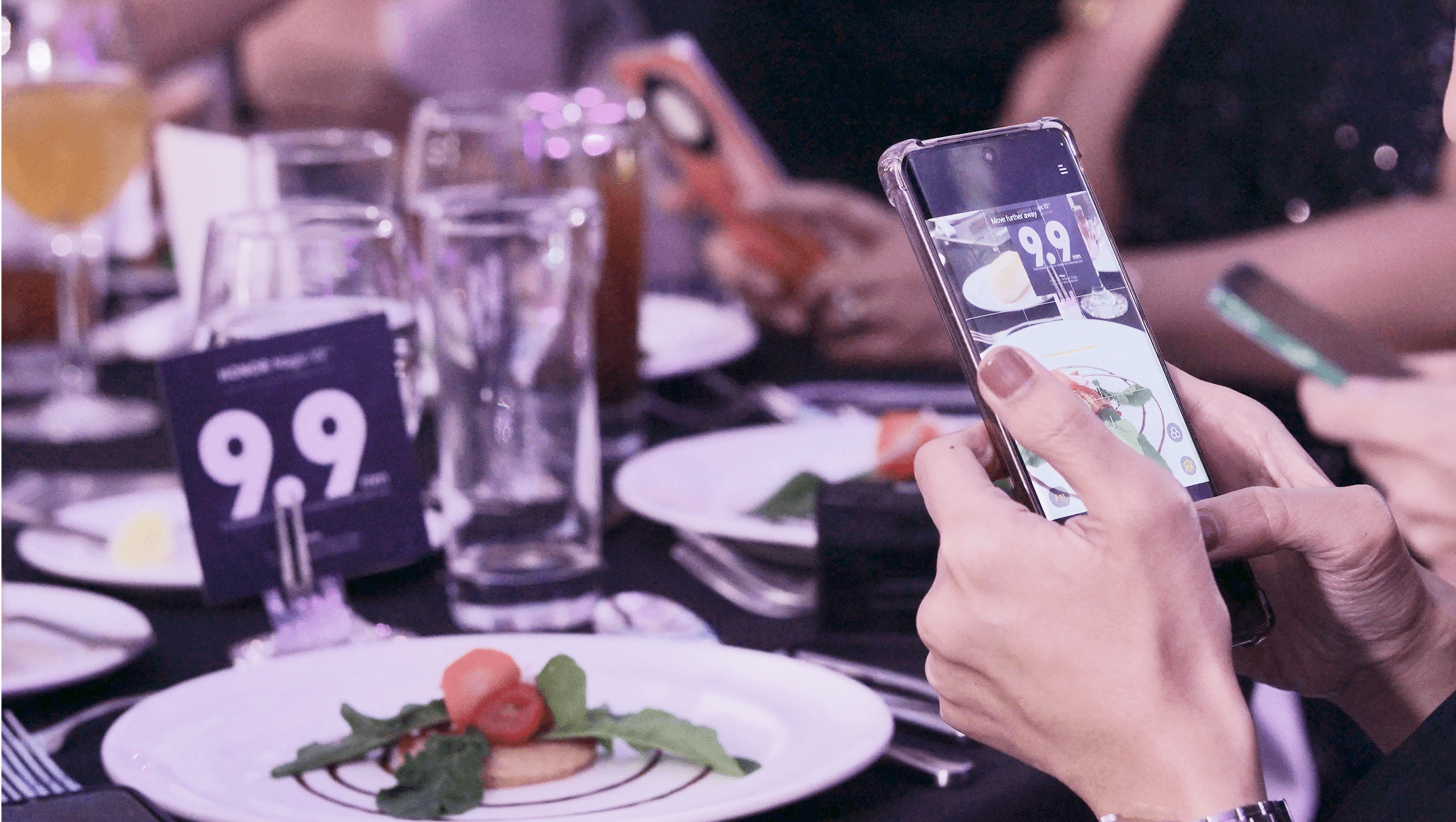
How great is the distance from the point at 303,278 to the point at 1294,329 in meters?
0.68

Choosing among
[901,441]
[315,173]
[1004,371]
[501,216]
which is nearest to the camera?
[1004,371]

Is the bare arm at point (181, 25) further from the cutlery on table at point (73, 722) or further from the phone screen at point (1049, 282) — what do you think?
the phone screen at point (1049, 282)

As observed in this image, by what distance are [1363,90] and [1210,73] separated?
0.26 m

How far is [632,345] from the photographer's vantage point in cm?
128

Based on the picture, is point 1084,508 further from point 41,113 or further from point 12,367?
point 12,367

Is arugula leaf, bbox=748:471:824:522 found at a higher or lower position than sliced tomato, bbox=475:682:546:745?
lower

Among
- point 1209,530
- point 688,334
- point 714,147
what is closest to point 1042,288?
point 1209,530

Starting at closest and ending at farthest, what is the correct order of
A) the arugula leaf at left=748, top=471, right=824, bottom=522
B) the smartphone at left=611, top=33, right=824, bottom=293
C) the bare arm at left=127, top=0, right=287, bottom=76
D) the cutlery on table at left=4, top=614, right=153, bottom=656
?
the cutlery on table at left=4, top=614, right=153, bottom=656 < the arugula leaf at left=748, top=471, right=824, bottom=522 < the smartphone at left=611, top=33, right=824, bottom=293 < the bare arm at left=127, top=0, right=287, bottom=76

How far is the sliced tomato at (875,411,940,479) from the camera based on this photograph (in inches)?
39.4

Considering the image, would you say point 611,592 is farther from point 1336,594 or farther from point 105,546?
point 1336,594

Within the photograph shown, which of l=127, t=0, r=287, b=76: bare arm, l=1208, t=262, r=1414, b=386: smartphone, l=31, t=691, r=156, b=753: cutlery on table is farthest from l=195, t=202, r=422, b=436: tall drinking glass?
l=127, t=0, r=287, b=76: bare arm

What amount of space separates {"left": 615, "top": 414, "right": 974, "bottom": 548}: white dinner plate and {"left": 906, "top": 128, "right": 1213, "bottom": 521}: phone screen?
31cm

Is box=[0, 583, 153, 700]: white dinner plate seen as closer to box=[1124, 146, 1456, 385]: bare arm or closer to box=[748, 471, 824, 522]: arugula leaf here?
box=[748, 471, 824, 522]: arugula leaf

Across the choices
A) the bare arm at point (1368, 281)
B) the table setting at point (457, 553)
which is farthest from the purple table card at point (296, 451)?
the bare arm at point (1368, 281)
